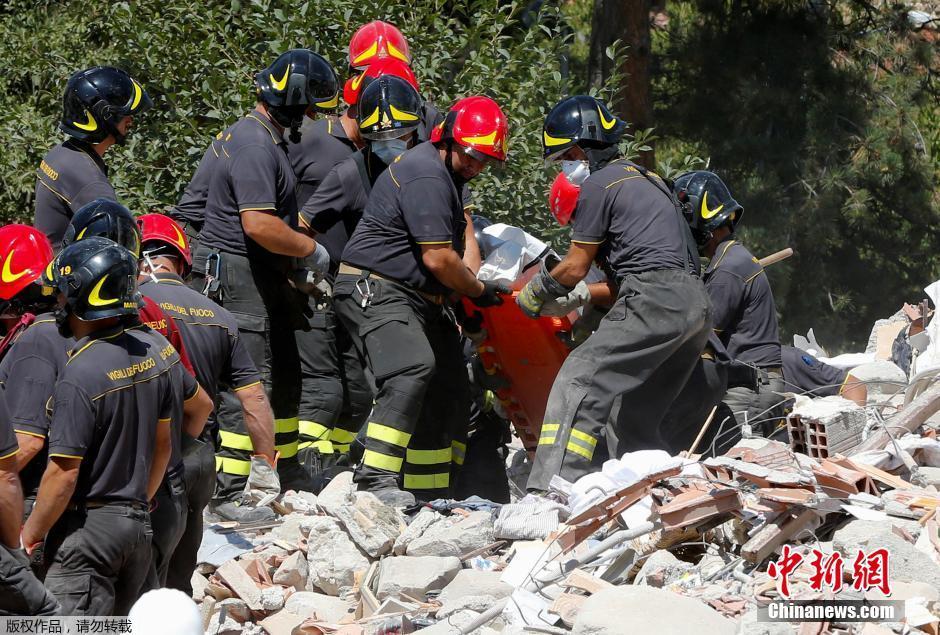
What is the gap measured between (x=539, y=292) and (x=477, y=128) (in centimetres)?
86

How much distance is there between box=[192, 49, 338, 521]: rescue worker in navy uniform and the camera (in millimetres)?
6102

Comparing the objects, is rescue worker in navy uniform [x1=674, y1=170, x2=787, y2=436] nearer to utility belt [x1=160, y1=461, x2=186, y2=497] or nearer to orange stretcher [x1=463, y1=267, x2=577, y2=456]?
orange stretcher [x1=463, y1=267, x2=577, y2=456]

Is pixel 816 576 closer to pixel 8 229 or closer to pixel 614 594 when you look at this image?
pixel 614 594

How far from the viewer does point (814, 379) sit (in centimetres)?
802

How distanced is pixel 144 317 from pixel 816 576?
2.54m

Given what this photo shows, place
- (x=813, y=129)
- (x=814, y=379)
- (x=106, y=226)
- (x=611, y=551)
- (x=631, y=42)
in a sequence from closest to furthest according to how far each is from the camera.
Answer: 1. (x=106, y=226)
2. (x=611, y=551)
3. (x=814, y=379)
4. (x=631, y=42)
5. (x=813, y=129)

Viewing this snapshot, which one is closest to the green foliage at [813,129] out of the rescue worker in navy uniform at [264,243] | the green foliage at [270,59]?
the green foliage at [270,59]

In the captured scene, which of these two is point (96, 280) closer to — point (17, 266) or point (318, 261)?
point (17, 266)

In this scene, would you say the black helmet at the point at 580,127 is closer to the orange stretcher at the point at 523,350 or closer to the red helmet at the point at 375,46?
the orange stretcher at the point at 523,350

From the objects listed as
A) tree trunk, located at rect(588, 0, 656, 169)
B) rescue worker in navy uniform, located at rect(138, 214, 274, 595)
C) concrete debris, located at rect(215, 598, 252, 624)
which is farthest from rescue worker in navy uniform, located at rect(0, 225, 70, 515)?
tree trunk, located at rect(588, 0, 656, 169)

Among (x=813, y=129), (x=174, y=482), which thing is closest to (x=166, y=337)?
(x=174, y=482)

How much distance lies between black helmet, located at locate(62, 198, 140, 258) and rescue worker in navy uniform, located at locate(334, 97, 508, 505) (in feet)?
5.15

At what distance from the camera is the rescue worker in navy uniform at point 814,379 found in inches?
307

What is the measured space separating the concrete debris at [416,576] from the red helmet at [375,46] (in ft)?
10.9
